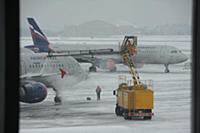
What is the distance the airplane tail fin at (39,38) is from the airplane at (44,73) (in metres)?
0.03

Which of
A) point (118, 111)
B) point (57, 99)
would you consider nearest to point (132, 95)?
point (118, 111)

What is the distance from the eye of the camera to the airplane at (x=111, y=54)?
5.18 ft

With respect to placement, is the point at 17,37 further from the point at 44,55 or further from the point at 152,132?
the point at 152,132

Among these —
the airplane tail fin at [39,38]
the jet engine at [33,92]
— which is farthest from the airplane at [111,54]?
the jet engine at [33,92]

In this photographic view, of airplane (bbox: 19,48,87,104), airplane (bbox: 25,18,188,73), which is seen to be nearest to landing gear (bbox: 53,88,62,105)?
airplane (bbox: 19,48,87,104)

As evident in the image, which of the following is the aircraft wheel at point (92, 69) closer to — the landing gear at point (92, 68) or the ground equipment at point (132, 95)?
the landing gear at point (92, 68)

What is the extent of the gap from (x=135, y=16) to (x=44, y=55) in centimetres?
49

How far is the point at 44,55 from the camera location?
1.59 m

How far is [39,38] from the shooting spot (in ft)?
5.16

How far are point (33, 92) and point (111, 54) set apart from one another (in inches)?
16.3

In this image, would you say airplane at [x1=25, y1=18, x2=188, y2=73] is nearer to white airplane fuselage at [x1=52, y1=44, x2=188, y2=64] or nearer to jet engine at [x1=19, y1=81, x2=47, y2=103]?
white airplane fuselage at [x1=52, y1=44, x2=188, y2=64]

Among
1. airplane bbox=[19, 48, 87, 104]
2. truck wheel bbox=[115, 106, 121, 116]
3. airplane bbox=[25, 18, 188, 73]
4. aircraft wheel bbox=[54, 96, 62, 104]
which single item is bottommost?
truck wheel bbox=[115, 106, 121, 116]

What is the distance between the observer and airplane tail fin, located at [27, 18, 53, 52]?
1.55 metres
